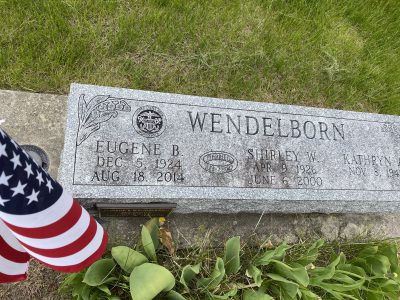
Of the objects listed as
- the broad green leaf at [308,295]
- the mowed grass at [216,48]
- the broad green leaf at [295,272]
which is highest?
the mowed grass at [216,48]

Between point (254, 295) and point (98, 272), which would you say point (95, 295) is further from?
point (254, 295)

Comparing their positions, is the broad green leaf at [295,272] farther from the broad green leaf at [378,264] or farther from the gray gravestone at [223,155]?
the broad green leaf at [378,264]

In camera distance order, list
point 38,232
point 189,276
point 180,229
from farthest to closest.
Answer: point 180,229 → point 189,276 → point 38,232

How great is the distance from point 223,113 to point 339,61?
1.91 meters

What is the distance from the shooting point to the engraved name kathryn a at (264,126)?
292 cm

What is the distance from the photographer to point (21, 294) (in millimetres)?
2820

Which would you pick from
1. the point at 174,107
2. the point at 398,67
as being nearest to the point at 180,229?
the point at 174,107

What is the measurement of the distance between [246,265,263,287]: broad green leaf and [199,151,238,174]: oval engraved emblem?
27.1 inches

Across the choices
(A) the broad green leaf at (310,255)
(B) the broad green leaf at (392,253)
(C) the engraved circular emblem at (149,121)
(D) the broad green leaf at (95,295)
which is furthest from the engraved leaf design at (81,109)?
(B) the broad green leaf at (392,253)

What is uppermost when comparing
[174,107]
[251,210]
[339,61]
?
[339,61]

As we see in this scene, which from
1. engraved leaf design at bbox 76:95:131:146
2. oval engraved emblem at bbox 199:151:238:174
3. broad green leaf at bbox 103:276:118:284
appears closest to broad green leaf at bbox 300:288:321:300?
oval engraved emblem at bbox 199:151:238:174

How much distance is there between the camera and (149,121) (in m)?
2.79

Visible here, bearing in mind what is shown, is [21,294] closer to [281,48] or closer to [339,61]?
[281,48]

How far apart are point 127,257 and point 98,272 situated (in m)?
0.23
